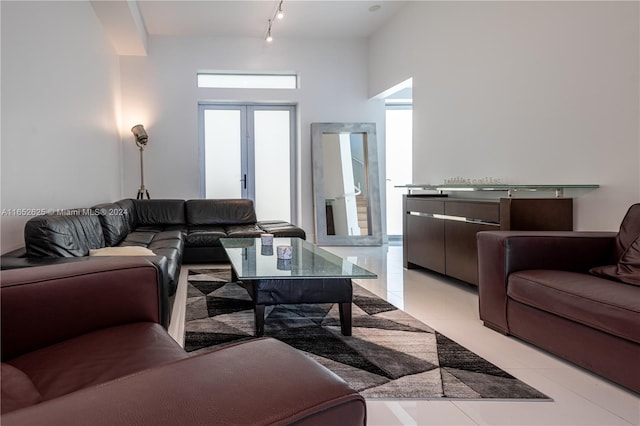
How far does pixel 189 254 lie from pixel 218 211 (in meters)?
1.06

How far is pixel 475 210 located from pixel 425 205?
790 mm

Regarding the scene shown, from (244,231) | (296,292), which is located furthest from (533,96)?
(244,231)

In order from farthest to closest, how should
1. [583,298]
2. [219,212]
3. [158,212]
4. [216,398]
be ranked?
[219,212]
[158,212]
[583,298]
[216,398]

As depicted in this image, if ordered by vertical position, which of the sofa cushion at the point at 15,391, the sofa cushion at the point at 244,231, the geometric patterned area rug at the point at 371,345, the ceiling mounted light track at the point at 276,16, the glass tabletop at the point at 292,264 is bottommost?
the geometric patterned area rug at the point at 371,345

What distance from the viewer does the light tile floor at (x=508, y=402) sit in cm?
159

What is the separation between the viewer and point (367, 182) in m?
6.90

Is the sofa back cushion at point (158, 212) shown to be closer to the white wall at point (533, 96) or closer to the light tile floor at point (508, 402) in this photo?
Result: the light tile floor at point (508, 402)

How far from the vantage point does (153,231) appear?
5.02 meters

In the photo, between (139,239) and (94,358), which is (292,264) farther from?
(139,239)

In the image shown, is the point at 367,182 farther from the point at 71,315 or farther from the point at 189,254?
the point at 71,315

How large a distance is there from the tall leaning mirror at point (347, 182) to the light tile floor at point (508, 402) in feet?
11.7

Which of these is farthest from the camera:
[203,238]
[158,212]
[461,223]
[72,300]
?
[158,212]

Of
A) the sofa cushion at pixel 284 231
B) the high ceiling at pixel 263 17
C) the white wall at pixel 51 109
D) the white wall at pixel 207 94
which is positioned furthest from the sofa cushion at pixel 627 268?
the white wall at pixel 207 94

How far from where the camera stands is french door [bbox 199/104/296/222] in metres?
6.87
